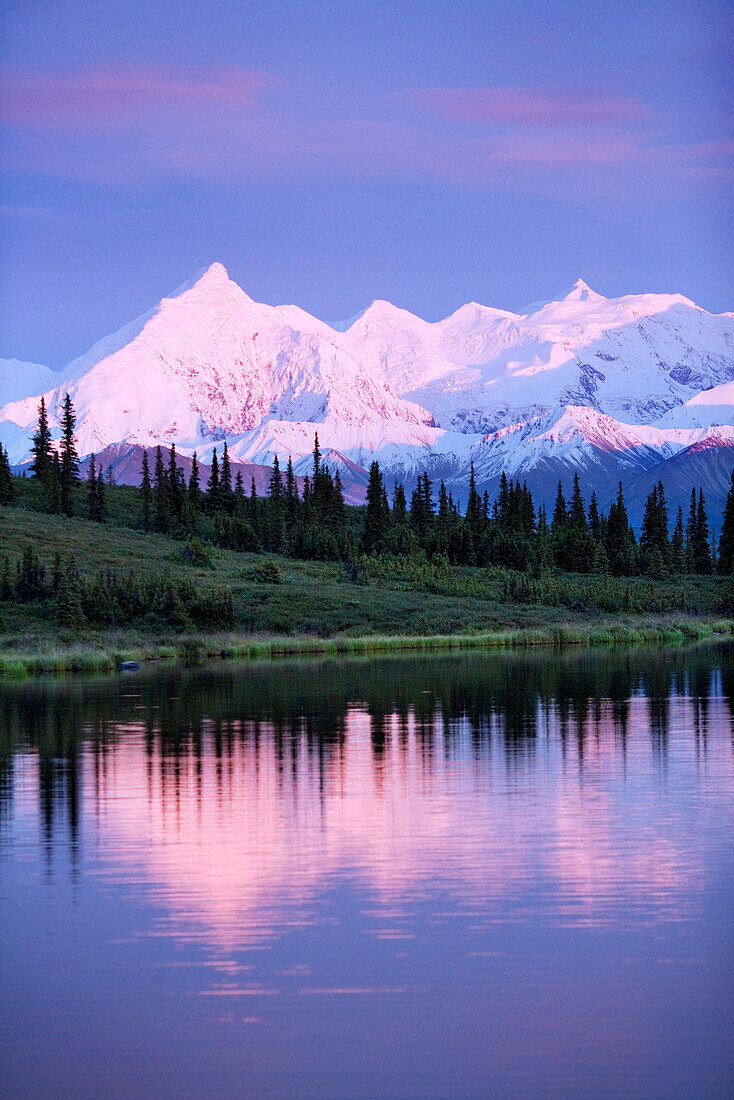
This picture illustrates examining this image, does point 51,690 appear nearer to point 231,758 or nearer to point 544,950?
point 231,758

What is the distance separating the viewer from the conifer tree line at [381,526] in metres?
151

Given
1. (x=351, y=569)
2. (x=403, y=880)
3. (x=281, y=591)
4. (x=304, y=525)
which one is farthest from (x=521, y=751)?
(x=304, y=525)

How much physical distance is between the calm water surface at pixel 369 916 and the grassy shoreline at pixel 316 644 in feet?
110

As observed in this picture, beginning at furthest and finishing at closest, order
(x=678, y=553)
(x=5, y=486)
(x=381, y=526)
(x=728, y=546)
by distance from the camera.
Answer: (x=678, y=553), (x=728, y=546), (x=381, y=526), (x=5, y=486)

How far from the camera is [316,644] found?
81.1 m

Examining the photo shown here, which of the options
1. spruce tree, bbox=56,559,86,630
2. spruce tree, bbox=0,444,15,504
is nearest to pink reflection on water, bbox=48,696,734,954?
spruce tree, bbox=56,559,86,630

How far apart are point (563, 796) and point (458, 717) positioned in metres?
14.2

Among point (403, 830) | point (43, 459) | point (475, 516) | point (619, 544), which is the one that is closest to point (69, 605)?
point (403, 830)

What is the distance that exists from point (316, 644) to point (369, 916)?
2558 inches

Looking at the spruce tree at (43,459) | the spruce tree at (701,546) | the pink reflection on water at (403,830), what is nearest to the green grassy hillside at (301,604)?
the spruce tree at (43,459)

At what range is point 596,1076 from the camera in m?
11.6

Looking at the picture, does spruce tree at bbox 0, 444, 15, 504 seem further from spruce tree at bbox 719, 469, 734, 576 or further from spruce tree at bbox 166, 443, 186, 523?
spruce tree at bbox 719, 469, 734, 576

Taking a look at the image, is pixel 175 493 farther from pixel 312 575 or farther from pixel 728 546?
pixel 728 546

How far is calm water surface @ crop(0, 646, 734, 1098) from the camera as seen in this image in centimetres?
1198
